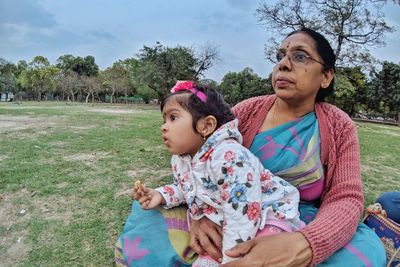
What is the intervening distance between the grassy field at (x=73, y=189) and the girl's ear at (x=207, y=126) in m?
1.63

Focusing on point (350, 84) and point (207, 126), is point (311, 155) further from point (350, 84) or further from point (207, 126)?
point (350, 84)

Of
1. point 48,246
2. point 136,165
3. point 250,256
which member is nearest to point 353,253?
point 250,256

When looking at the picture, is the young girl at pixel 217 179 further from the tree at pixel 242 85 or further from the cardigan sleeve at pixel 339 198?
the tree at pixel 242 85

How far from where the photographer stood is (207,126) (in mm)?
1798

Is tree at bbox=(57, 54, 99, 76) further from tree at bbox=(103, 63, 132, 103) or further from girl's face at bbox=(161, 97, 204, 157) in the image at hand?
girl's face at bbox=(161, 97, 204, 157)

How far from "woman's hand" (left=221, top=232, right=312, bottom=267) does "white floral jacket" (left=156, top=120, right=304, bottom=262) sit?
57mm

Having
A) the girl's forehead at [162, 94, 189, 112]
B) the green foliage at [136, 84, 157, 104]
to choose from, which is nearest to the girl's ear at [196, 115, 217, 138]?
the girl's forehead at [162, 94, 189, 112]

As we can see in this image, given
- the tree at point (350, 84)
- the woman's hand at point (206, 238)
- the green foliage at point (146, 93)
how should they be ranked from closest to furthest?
1. the woman's hand at point (206, 238)
2. the tree at point (350, 84)
3. the green foliage at point (146, 93)

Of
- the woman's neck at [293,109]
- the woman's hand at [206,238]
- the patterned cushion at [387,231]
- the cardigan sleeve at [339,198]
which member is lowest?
the patterned cushion at [387,231]

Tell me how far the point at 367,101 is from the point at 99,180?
34.0m

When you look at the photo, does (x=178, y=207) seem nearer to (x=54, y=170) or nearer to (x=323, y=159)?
(x=323, y=159)

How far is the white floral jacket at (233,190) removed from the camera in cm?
151

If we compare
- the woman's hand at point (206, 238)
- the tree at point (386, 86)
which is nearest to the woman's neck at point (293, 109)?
the woman's hand at point (206, 238)

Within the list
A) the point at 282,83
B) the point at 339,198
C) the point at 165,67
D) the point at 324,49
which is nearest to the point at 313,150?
the point at 339,198
